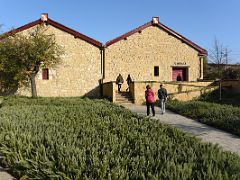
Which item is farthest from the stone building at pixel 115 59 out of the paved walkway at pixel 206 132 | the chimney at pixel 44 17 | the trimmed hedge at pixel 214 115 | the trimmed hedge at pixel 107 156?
the trimmed hedge at pixel 107 156

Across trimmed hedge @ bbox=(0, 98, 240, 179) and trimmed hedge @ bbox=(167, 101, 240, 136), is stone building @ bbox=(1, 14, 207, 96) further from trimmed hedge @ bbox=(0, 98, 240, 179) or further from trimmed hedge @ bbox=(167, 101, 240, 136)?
trimmed hedge @ bbox=(0, 98, 240, 179)

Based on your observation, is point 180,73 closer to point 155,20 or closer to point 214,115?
point 155,20

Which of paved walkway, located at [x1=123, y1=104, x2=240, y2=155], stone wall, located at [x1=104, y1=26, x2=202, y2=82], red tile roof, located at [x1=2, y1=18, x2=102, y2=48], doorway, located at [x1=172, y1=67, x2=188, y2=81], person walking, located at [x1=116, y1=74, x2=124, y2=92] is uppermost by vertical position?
red tile roof, located at [x1=2, y1=18, x2=102, y2=48]

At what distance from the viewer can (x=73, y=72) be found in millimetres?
24703

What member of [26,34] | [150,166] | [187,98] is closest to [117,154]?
[150,166]

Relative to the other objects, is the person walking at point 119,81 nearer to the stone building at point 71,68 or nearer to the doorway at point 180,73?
the stone building at point 71,68

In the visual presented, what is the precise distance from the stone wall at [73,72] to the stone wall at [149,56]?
1171 millimetres

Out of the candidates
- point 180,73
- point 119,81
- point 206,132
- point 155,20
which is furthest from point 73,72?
point 206,132

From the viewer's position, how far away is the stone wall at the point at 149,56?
2561 cm

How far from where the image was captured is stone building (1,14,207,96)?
2438cm

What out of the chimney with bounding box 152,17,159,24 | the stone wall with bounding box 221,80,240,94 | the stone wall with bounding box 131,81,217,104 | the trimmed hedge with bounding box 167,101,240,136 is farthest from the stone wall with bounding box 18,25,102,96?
the stone wall with bounding box 221,80,240,94

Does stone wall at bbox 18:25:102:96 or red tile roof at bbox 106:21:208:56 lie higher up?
red tile roof at bbox 106:21:208:56

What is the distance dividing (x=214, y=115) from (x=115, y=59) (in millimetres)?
12978

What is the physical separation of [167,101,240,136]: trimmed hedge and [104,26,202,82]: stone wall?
27.4ft
